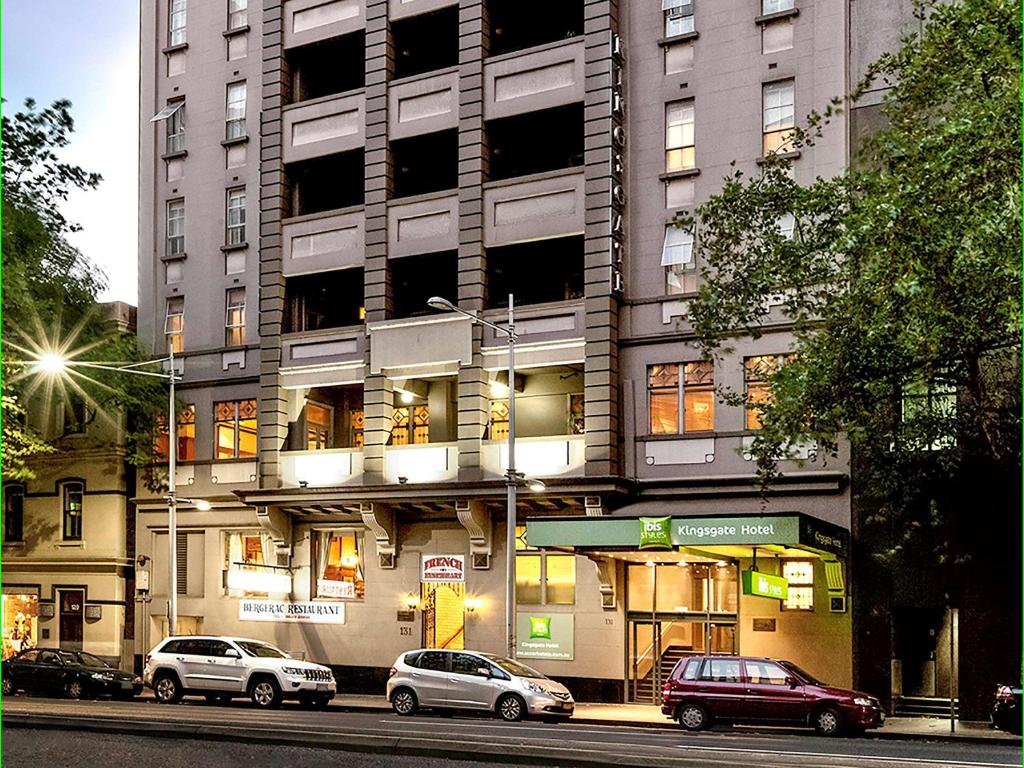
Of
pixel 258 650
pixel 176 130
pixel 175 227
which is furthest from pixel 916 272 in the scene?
pixel 176 130

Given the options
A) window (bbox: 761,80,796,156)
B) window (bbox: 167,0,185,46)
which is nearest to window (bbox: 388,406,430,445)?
window (bbox: 761,80,796,156)

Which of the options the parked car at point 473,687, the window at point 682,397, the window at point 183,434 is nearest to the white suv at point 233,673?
the parked car at point 473,687

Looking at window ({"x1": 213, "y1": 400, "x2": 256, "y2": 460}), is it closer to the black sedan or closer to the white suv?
the black sedan

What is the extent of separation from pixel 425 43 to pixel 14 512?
20277 mm

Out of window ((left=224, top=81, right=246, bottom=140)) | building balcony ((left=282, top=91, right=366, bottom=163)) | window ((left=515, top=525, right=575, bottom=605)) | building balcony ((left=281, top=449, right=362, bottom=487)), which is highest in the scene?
window ((left=224, top=81, right=246, bottom=140))

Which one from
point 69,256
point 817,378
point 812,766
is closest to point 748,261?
point 817,378

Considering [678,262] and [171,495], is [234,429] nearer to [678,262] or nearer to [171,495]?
[171,495]

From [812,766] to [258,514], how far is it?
28.4 meters

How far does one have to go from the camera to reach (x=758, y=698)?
83.8 feet

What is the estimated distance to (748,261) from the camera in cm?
2508

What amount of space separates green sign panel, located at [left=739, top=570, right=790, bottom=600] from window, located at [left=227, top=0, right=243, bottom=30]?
76.2ft

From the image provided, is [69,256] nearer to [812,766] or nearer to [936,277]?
[936,277]

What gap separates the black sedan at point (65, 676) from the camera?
33625 millimetres

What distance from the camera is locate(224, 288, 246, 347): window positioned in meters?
39.2
